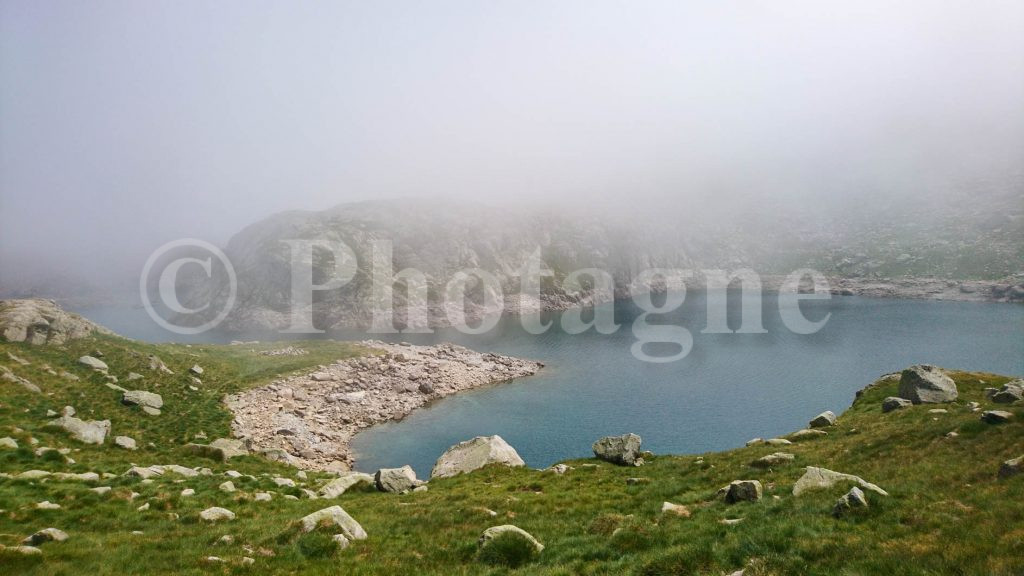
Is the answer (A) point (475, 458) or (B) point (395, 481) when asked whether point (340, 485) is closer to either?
(B) point (395, 481)

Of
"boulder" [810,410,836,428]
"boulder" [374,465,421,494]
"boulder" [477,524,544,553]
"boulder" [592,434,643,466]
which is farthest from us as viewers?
"boulder" [810,410,836,428]

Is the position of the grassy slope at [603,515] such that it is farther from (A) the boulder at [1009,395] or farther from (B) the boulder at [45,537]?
(A) the boulder at [1009,395]

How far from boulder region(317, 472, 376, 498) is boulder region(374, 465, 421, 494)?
91cm

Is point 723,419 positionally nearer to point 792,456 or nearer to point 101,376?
point 792,456

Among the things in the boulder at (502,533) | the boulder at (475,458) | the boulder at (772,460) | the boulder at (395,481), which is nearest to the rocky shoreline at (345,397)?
the boulder at (475,458)

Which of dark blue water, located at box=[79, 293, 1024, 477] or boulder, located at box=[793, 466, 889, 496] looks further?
dark blue water, located at box=[79, 293, 1024, 477]

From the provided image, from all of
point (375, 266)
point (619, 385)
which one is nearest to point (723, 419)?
point (619, 385)

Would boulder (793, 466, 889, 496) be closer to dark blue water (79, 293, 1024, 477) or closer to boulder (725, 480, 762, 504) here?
boulder (725, 480, 762, 504)

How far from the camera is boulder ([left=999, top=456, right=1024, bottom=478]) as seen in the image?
14.5 m

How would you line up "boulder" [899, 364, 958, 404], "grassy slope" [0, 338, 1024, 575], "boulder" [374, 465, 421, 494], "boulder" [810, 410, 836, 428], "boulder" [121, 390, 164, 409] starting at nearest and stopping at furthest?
1. "grassy slope" [0, 338, 1024, 575]
2. "boulder" [374, 465, 421, 494]
3. "boulder" [899, 364, 958, 404]
4. "boulder" [810, 410, 836, 428]
5. "boulder" [121, 390, 164, 409]

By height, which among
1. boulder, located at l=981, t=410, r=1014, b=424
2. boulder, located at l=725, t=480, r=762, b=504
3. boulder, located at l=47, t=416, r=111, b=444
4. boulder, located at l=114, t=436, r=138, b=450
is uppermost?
boulder, located at l=981, t=410, r=1014, b=424

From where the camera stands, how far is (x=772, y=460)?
79.0ft

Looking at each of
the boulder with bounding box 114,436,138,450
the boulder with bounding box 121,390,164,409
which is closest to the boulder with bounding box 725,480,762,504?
the boulder with bounding box 114,436,138,450

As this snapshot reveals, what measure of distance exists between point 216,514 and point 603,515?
1776 centimetres
